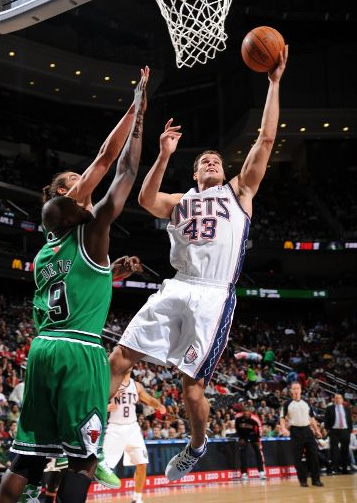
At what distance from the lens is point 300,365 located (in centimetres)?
2756

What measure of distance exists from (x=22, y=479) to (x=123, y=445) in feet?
19.0

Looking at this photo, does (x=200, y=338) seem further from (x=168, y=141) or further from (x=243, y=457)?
(x=243, y=457)

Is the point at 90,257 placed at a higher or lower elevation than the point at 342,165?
lower

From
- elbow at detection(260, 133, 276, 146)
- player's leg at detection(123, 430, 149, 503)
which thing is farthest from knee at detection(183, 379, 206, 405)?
player's leg at detection(123, 430, 149, 503)

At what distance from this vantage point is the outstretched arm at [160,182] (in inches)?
211

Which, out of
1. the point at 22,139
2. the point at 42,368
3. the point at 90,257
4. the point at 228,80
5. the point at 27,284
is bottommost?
the point at 42,368

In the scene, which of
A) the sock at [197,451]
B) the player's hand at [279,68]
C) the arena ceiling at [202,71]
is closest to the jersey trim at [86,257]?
the sock at [197,451]

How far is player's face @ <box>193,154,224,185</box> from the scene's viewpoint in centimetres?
586

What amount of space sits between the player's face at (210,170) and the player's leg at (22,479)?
2653 mm

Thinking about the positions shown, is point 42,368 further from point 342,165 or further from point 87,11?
point 342,165

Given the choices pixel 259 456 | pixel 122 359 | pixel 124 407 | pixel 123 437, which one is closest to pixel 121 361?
pixel 122 359

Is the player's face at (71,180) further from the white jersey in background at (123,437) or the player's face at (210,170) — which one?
the white jersey in background at (123,437)

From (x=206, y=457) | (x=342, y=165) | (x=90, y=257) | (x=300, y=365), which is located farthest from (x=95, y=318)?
(x=342, y=165)

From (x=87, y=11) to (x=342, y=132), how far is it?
12.8 m
